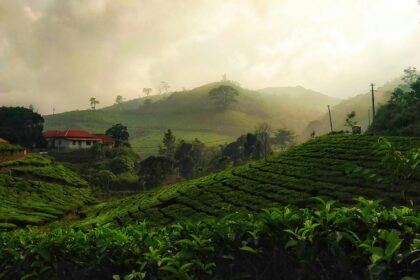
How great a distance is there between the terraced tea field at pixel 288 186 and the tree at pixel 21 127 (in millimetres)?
70975

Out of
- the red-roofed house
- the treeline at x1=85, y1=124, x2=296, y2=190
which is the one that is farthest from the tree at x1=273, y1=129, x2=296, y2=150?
the red-roofed house

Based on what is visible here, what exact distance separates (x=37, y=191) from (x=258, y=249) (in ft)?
243

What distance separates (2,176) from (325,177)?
2204 inches

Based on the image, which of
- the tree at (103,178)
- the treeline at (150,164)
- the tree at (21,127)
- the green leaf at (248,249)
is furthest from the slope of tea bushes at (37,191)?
the green leaf at (248,249)

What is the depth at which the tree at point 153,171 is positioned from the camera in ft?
293

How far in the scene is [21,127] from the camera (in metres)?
110

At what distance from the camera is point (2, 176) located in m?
74.7

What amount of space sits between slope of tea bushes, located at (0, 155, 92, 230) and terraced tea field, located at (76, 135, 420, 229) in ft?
49.7

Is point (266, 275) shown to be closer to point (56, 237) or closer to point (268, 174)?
point (56, 237)

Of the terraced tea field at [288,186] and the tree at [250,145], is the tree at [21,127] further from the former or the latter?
the terraced tea field at [288,186]

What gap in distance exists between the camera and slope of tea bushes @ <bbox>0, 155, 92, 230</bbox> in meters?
56.7

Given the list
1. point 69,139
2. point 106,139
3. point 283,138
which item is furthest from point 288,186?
point 283,138

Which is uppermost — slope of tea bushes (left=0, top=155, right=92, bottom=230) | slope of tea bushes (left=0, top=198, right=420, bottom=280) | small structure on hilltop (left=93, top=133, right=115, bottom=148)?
small structure on hilltop (left=93, top=133, right=115, bottom=148)

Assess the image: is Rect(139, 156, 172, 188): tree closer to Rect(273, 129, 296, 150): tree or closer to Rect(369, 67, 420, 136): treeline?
Rect(369, 67, 420, 136): treeline
